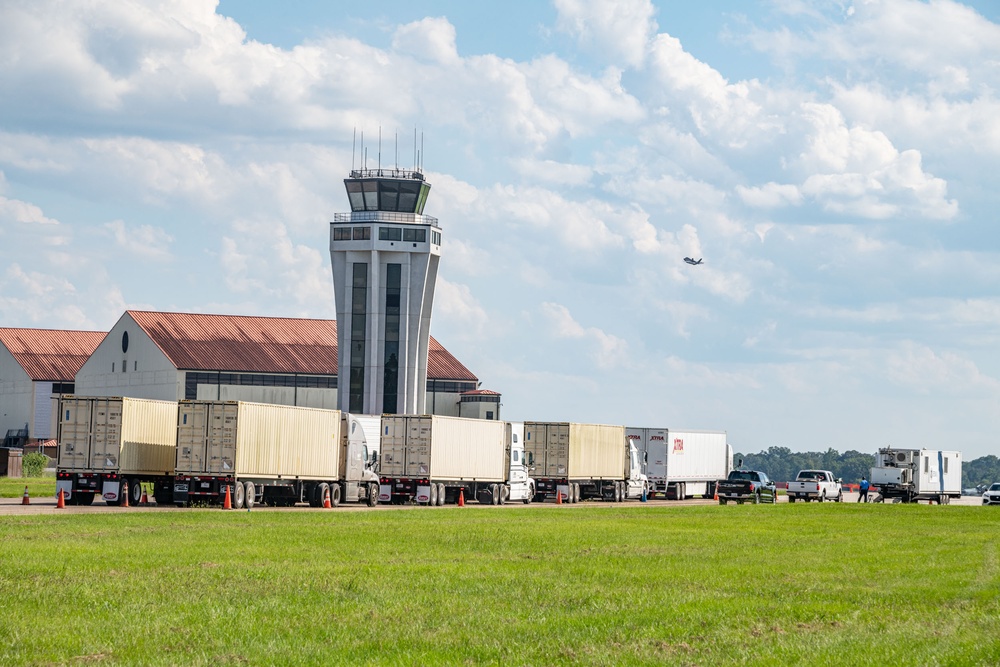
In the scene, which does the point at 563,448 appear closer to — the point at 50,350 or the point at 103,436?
the point at 103,436

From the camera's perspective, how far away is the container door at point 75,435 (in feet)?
154

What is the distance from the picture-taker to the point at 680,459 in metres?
76.3

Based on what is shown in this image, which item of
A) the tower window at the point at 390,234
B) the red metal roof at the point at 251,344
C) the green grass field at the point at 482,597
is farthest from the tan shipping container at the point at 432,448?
the red metal roof at the point at 251,344

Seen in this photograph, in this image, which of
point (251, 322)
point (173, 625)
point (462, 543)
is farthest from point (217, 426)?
point (251, 322)

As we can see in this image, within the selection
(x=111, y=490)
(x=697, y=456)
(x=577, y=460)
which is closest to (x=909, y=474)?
(x=697, y=456)

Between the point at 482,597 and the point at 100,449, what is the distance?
30539 millimetres

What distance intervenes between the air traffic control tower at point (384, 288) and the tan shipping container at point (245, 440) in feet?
174

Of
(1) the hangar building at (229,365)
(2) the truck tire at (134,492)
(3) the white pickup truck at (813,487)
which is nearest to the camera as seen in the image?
(2) the truck tire at (134,492)

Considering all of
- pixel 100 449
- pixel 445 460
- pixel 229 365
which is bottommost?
pixel 445 460

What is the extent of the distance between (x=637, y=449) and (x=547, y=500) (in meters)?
8.22

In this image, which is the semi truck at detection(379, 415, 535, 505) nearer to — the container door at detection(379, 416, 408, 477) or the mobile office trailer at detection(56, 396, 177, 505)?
the container door at detection(379, 416, 408, 477)

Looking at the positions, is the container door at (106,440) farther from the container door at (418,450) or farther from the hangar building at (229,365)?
the hangar building at (229,365)

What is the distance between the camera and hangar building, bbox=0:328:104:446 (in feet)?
380

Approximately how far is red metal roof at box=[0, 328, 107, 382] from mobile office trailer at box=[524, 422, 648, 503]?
6316 centimetres
